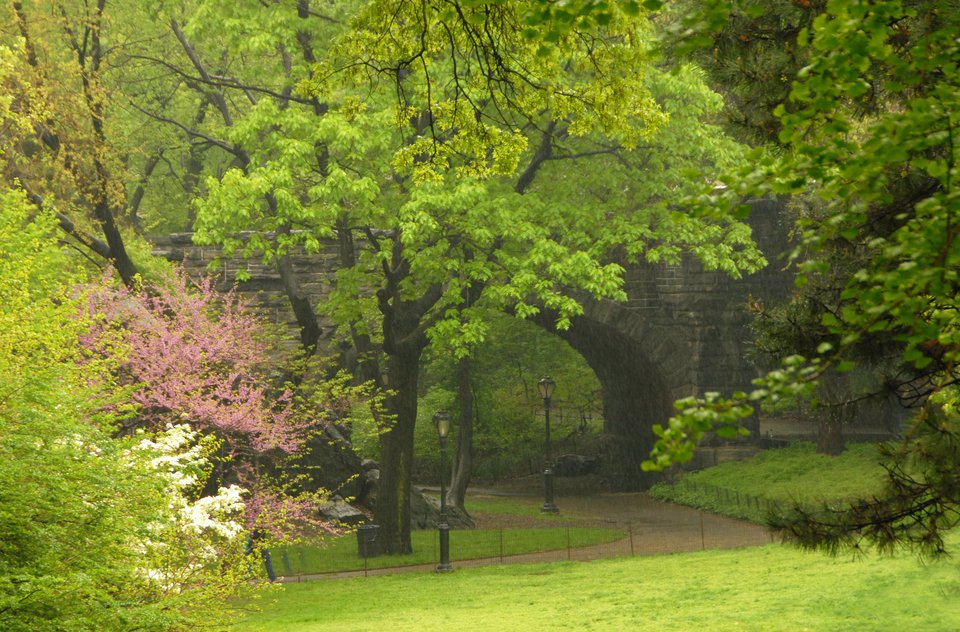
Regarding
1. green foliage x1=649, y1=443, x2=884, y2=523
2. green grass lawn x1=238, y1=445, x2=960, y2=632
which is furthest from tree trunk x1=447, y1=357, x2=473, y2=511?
green grass lawn x1=238, y1=445, x2=960, y2=632

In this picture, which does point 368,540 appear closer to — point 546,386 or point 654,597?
point 546,386

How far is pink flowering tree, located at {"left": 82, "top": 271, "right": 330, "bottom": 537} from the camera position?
67.2 ft

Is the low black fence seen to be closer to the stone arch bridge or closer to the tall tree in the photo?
the tall tree

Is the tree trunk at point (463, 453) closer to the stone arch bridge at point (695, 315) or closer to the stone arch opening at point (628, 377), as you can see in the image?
the stone arch opening at point (628, 377)

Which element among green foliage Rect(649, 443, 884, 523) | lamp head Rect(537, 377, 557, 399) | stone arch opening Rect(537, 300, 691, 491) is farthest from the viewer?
stone arch opening Rect(537, 300, 691, 491)

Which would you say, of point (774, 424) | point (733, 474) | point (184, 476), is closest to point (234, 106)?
point (733, 474)

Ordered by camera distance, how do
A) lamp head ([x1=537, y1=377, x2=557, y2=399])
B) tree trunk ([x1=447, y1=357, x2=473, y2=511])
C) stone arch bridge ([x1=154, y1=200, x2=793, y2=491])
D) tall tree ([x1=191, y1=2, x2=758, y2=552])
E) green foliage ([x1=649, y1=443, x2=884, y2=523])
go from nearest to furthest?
tall tree ([x1=191, y1=2, x2=758, y2=552]), green foliage ([x1=649, y1=443, x2=884, y2=523]), lamp head ([x1=537, y1=377, x2=557, y2=399]), tree trunk ([x1=447, y1=357, x2=473, y2=511]), stone arch bridge ([x1=154, y1=200, x2=793, y2=491])

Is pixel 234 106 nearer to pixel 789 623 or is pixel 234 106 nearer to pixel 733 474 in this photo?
pixel 733 474

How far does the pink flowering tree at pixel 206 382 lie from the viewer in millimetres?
20469

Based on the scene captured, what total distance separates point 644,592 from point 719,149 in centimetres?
895

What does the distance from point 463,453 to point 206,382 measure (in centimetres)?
1310

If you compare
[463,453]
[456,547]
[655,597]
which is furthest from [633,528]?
[655,597]

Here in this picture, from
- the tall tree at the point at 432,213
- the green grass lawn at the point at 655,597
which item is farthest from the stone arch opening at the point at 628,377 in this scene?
the green grass lawn at the point at 655,597

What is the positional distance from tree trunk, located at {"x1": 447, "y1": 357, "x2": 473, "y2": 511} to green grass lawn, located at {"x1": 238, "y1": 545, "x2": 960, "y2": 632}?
378 inches
